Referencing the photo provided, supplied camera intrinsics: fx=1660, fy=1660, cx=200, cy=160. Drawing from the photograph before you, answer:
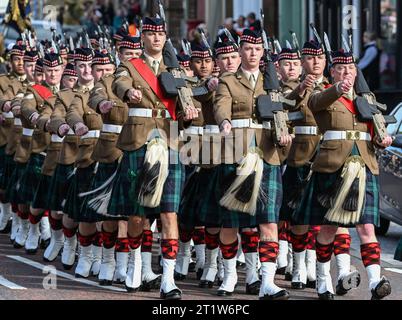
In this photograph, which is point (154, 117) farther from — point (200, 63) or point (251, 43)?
point (200, 63)

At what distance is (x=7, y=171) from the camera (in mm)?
17500

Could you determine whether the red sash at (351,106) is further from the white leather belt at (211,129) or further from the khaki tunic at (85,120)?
the khaki tunic at (85,120)

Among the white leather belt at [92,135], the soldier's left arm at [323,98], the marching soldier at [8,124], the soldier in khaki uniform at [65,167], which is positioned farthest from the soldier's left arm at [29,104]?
the soldier's left arm at [323,98]

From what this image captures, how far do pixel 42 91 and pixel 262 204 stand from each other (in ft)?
14.8

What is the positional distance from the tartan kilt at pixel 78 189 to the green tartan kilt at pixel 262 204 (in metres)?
1.98

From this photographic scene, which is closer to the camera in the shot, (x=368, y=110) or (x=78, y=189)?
(x=368, y=110)

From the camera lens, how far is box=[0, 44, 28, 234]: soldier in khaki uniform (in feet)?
56.6

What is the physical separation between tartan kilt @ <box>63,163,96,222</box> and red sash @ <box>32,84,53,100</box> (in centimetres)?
175

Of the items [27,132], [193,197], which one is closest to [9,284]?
[193,197]

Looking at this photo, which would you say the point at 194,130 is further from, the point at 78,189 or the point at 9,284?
the point at 9,284

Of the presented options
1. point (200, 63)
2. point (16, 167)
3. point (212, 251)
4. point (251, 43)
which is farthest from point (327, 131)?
point (16, 167)

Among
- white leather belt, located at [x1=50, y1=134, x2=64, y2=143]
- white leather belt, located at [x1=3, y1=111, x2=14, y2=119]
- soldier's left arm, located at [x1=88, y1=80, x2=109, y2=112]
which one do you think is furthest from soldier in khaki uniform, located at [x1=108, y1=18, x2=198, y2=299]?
white leather belt, located at [x1=3, y1=111, x2=14, y2=119]
